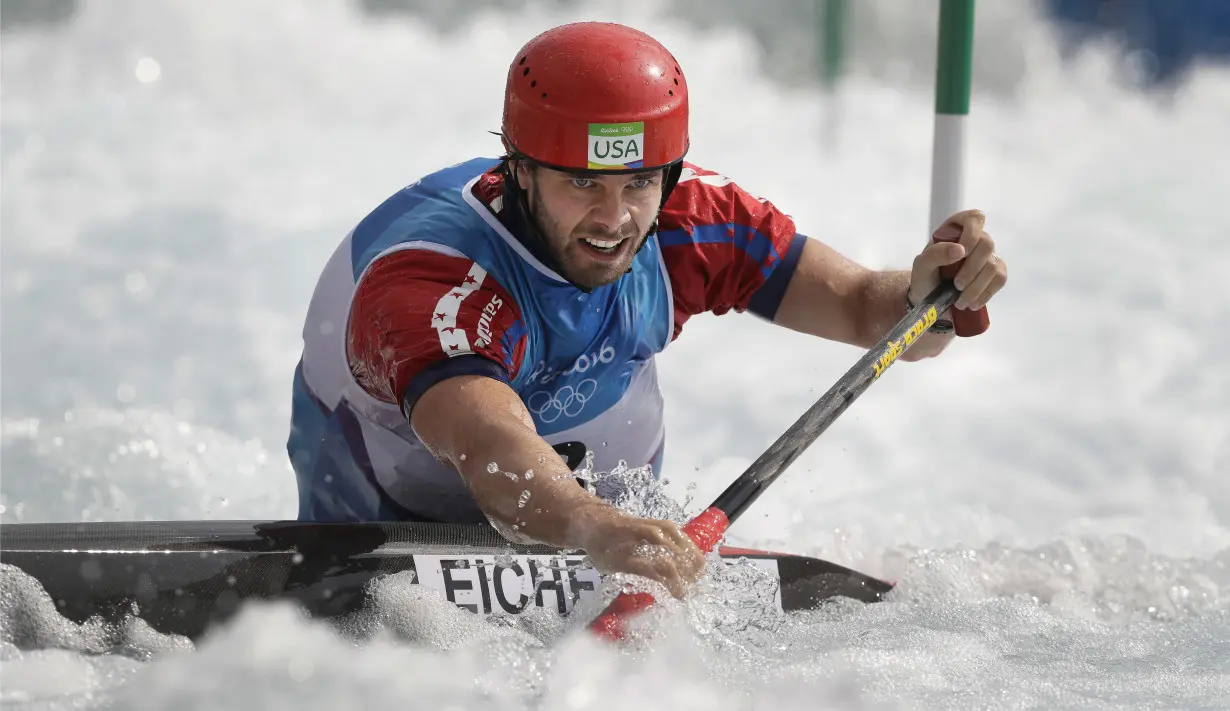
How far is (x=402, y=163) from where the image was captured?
6.32 metres

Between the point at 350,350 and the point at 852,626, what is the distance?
0.88 meters

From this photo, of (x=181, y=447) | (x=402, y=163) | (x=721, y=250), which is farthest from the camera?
(x=402, y=163)

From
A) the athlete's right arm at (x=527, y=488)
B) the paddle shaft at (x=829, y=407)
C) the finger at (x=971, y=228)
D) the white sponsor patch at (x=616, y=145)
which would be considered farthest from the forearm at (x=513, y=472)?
the finger at (x=971, y=228)

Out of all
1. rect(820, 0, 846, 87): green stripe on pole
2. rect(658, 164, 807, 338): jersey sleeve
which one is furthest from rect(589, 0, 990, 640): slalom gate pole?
rect(820, 0, 846, 87): green stripe on pole

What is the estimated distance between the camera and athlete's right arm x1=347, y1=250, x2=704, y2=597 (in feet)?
5.19

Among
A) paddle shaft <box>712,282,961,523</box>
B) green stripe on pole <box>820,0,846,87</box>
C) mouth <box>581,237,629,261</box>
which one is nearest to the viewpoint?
paddle shaft <box>712,282,961,523</box>

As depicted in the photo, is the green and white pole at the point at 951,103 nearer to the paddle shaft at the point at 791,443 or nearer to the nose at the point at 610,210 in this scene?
the paddle shaft at the point at 791,443

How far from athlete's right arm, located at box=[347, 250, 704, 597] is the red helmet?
0.22 metres

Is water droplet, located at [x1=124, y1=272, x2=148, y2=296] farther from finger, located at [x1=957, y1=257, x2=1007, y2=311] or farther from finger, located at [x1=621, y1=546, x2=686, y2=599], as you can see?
finger, located at [x1=621, y1=546, x2=686, y2=599]

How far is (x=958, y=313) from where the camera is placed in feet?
7.91

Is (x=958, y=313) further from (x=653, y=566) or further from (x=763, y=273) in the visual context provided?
(x=653, y=566)

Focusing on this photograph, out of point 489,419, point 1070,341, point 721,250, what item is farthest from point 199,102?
point 489,419

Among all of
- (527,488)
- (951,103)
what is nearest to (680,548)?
(527,488)

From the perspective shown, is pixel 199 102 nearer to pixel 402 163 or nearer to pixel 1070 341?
pixel 402 163
